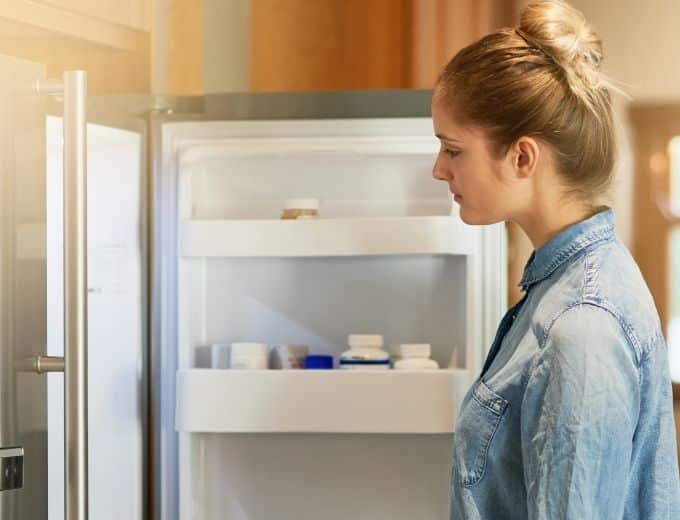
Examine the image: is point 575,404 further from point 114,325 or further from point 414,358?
point 114,325

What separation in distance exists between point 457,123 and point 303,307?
0.46 meters

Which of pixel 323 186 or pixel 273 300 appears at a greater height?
pixel 323 186

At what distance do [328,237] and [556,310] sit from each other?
0.43 metres

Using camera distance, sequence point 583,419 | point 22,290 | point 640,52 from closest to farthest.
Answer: point 583,419
point 22,290
point 640,52

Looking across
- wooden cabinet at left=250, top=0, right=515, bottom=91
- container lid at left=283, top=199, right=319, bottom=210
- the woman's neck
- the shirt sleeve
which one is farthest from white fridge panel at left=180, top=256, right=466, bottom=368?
the shirt sleeve

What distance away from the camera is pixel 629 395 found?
97 cm

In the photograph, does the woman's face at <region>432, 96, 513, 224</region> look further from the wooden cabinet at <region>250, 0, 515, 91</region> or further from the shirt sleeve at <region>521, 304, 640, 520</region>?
the wooden cabinet at <region>250, 0, 515, 91</region>

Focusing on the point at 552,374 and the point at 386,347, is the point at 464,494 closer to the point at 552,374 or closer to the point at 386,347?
the point at 552,374

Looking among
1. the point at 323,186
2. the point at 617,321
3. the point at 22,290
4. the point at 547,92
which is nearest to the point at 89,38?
the point at 22,290

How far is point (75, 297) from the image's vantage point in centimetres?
103

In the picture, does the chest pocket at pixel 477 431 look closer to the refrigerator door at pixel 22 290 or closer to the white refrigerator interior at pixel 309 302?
the white refrigerator interior at pixel 309 302

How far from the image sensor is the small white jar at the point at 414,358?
Answer: 1363 mm

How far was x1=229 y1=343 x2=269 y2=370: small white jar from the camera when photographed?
1.38 metres

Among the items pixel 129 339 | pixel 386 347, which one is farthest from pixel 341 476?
pixel 129 339
